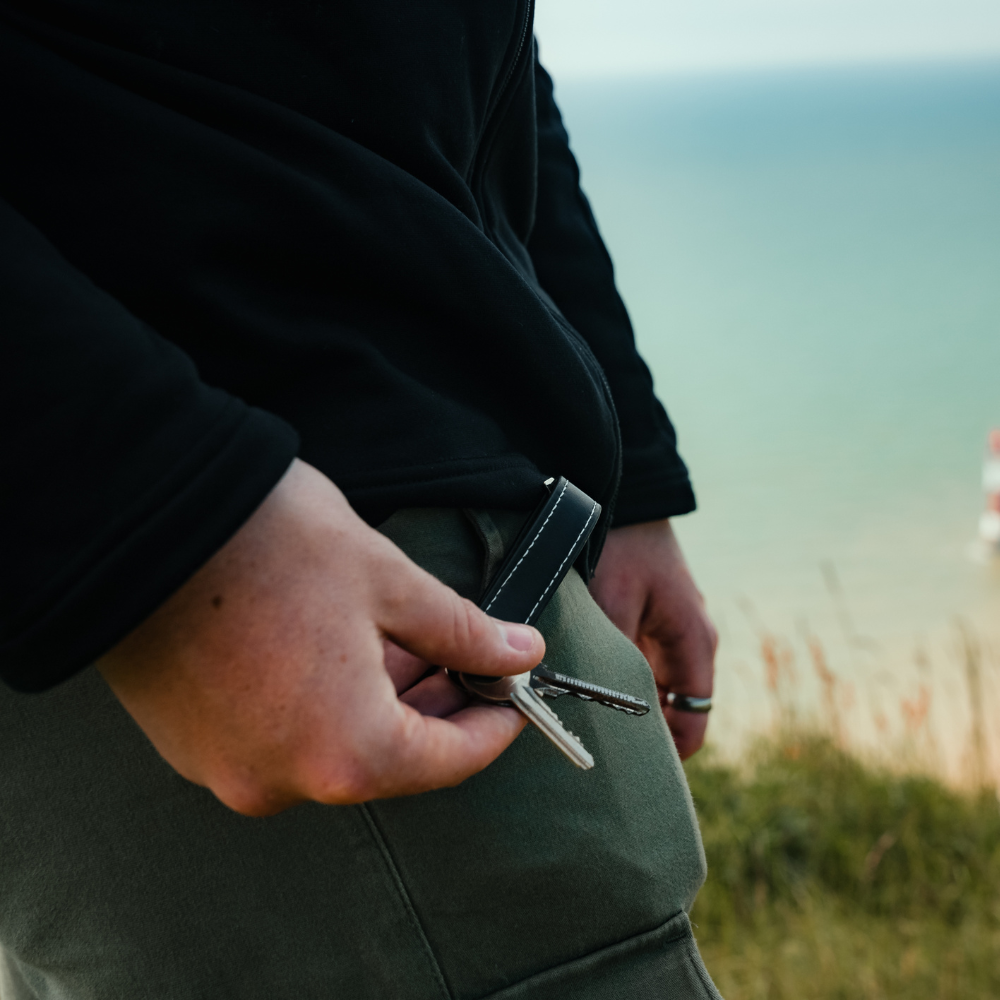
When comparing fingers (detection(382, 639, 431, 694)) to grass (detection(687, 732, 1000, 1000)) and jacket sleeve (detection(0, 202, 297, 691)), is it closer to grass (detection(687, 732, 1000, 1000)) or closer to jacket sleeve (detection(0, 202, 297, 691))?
jacket sleeve (detection(0, 202, 297, 691))

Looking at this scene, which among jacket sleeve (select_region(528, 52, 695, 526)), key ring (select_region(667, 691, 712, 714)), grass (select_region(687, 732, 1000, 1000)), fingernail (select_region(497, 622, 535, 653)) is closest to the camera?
fingernail (select_region(497, 622, 535, 653))

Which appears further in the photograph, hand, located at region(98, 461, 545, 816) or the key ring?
the key ring

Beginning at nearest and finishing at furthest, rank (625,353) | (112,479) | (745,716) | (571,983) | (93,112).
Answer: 1. (112,479)
2. (93,112)
3. (571,983)
4. (625,353)
5. (745,716)

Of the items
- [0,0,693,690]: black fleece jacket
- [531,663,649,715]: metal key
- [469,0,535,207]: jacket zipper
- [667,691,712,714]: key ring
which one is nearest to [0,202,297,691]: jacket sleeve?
[0,0,693,690]: black fleece jacket

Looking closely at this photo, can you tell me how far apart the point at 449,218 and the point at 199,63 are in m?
0.19

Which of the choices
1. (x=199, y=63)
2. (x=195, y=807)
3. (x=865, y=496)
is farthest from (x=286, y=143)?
(x=865, y=496)

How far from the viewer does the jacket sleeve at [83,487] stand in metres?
0.45

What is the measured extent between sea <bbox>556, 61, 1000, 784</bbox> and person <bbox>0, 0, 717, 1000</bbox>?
2006 millimetres

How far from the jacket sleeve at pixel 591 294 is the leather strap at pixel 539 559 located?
33 cm

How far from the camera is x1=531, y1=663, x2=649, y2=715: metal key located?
2.06ft

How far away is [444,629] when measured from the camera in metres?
0.53

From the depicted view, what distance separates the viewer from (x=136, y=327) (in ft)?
1.59

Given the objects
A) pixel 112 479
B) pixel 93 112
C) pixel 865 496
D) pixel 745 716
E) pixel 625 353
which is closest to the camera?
pixel 112 479

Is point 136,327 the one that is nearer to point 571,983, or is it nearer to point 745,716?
point 571,983
